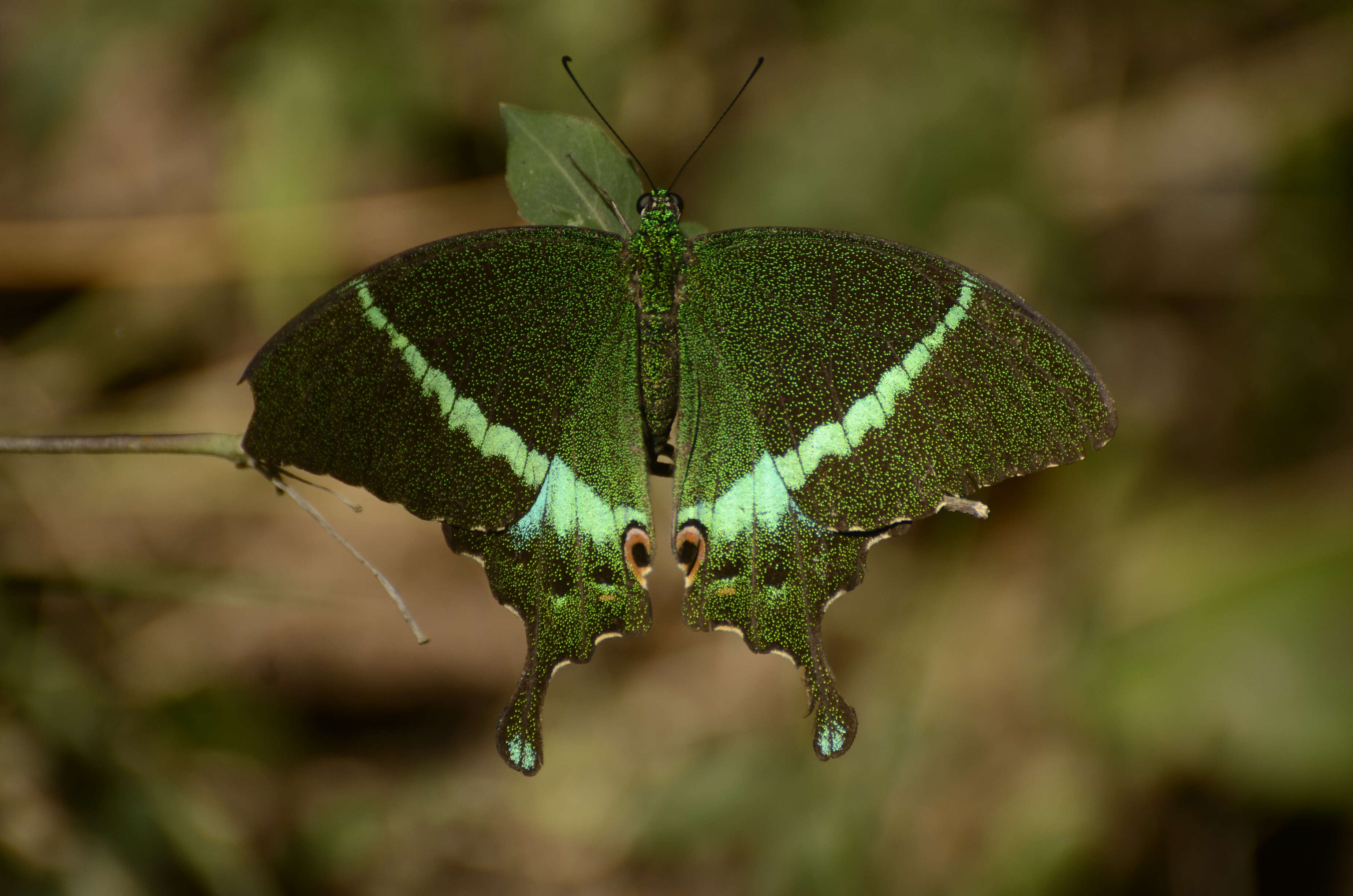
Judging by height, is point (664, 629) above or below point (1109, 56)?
below

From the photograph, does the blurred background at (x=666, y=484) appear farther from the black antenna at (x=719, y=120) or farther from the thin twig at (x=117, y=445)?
the thin twig at (x=117, y=445)

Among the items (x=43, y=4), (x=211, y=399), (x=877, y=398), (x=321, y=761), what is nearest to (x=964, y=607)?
(x=877, y=398)

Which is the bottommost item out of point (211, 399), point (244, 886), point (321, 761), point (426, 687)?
point (244, 886)

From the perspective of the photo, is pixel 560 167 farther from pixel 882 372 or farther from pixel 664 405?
pixel 882 372

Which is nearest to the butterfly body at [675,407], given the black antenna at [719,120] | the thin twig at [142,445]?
the thin twig at [142,445]

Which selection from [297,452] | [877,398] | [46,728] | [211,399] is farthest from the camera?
[211,399]

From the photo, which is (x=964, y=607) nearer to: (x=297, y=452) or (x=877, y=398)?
(x=877, y=398)

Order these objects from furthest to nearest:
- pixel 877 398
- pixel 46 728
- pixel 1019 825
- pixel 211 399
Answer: pixel 211 399 < pixel 1019 825 < pixel 46 728 < pixel 877 398
